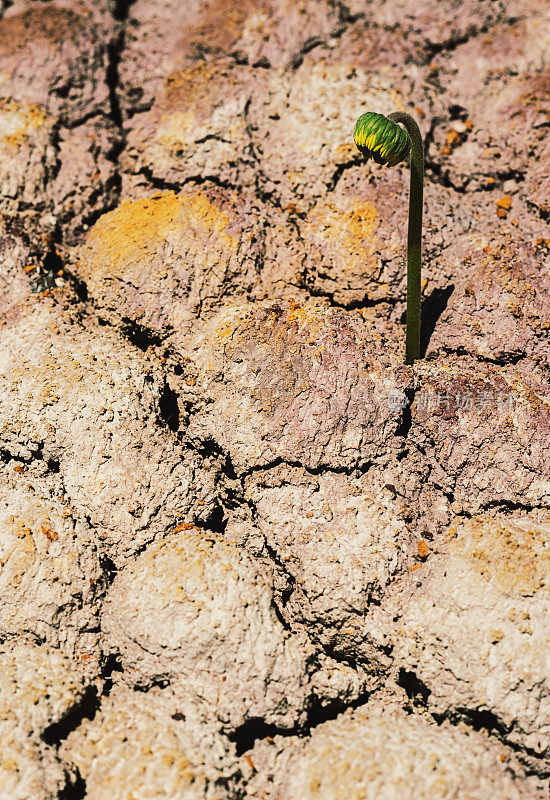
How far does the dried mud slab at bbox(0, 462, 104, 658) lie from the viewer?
1988mm

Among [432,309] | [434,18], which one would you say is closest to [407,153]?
[432,309]

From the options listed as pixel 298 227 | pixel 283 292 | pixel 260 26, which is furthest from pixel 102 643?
pixel 260 26

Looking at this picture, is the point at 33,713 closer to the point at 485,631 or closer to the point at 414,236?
the point at 485,631

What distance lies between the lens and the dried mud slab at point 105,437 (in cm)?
212

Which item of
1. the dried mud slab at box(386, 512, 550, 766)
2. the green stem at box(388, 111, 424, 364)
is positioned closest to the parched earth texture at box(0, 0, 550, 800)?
the dried mud slab at box(386, 512, 550, 766)

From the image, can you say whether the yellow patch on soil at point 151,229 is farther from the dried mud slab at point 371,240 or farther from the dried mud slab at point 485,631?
the dried mud slab at point 485,631

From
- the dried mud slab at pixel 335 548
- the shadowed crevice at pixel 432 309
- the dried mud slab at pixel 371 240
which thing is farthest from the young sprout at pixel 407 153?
the dried mud slab at pixel 335 548

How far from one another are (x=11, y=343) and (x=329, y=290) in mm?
1222

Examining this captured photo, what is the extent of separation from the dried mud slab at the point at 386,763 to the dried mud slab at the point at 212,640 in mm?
107

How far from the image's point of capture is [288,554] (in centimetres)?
210

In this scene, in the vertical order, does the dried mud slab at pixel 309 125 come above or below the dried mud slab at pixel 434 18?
below

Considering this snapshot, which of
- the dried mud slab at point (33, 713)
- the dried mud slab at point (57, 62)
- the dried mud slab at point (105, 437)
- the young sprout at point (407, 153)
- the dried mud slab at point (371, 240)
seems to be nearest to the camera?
the dried mud slab at point (33, 713)

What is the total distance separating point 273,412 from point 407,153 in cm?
93

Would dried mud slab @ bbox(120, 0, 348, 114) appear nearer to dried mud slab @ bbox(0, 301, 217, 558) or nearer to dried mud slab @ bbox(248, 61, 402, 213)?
dried mud slab @ bbox(248, 61, 402, 213)
